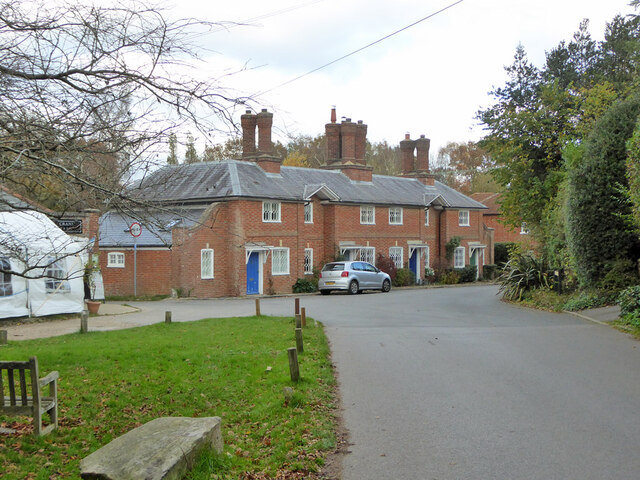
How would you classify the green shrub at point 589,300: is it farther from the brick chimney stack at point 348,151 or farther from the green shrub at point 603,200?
the brick chimney stack at point 348,151

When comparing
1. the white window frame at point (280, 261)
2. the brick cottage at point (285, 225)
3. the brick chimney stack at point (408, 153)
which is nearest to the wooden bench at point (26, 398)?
the brick cottage at point (285, 225)

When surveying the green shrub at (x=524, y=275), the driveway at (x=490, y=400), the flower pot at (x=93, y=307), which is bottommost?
the driveway at (x=490, y=400)

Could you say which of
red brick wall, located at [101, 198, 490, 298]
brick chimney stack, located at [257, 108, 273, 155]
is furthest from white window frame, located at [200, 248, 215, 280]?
brick chimney stack, located at [257, 108, 273, 155]

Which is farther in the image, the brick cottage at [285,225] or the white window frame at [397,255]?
the white window frame at [397,255]

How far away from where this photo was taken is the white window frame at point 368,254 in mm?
42500

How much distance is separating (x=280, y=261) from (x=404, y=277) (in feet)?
33.9

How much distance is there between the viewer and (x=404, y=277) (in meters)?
43.8

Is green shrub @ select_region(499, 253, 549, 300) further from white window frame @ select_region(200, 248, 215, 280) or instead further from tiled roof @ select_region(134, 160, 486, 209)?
white window frame @ select_region(200, 248, 215, 280)

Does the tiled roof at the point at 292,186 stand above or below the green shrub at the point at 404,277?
above

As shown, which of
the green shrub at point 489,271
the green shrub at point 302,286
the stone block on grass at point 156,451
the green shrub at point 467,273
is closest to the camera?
the stone block on grass at point 156,451

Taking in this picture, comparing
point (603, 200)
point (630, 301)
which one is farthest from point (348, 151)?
point (630, 301)

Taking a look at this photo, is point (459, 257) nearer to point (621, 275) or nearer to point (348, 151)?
point (348, 151)

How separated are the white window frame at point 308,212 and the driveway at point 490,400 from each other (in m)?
20.2

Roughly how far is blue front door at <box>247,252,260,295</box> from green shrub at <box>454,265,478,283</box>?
17769 millimetres
